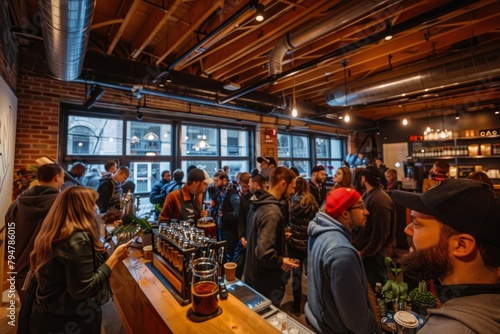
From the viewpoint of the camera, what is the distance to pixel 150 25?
2973 millimetres

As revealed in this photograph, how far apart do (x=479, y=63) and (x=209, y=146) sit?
16.8 feet

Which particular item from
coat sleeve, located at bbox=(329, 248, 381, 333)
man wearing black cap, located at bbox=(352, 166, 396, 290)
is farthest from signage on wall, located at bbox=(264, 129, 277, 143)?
coat sleeve, located at bbox=(329, 248, 381, 333)

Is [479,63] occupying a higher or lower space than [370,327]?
higher

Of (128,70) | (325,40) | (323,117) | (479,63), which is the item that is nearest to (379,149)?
(323,117)

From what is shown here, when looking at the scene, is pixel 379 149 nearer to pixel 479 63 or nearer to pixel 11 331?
pixel 479 63

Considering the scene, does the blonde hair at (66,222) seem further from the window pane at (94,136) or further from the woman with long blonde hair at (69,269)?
the window pane at (94,136)

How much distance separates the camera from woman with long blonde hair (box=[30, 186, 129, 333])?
51.3 inches

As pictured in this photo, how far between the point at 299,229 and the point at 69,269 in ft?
7.35

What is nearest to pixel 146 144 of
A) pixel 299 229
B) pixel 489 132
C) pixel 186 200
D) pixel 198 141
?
pixel 198 141

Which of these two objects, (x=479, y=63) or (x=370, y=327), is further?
(x=479, y=63)

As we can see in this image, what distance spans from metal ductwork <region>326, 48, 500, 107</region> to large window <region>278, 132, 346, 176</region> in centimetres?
291

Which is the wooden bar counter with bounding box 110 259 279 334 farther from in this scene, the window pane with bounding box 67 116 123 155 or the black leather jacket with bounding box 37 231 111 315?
the window pane with bounding box 67 116 123 155

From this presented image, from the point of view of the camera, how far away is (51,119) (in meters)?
3.68

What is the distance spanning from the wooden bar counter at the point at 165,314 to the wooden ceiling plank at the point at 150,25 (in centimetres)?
251
